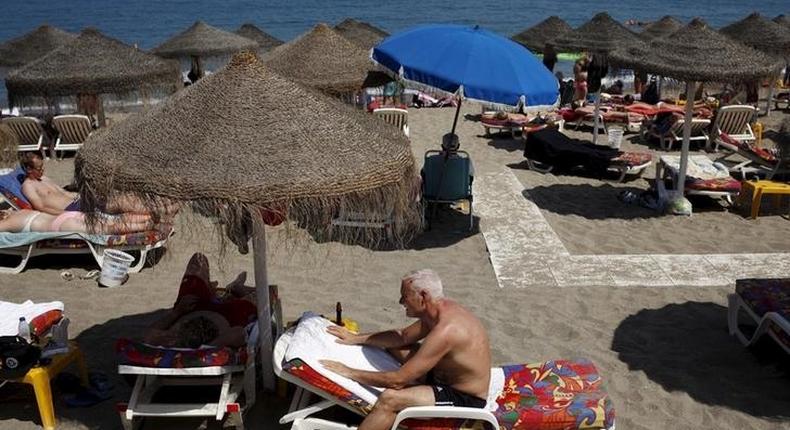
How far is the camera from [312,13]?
55938mm

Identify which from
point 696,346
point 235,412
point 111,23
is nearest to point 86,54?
point 235,412

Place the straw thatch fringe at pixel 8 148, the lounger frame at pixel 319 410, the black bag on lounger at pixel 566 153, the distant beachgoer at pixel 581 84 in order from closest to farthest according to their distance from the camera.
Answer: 1. the lounger frame at pixel 319 410
2. the black bag on lounger at pixel 566 153
3. the straw thatch fringe at pixel 8 148
4. the distant beachgoer at pixel 581 84

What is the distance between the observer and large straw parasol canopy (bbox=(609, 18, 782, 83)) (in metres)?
7.65

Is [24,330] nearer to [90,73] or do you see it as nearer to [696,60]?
[90,73]

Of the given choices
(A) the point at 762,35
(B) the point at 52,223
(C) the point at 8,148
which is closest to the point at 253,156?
(B) the point at 52,223

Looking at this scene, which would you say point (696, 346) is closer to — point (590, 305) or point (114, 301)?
point (590, 305)

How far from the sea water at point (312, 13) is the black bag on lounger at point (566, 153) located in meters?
38.0

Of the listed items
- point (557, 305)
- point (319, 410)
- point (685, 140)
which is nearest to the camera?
point (319, 410)

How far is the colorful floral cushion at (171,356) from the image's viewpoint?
12.7 ft

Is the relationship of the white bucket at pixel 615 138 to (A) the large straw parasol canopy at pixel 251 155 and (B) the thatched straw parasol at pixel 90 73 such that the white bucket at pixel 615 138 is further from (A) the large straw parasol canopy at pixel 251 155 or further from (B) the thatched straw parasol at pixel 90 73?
(A) the large straw parasol canopy at pixel 251 155

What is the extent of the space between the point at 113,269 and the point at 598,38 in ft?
33.0

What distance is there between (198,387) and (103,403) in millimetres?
635

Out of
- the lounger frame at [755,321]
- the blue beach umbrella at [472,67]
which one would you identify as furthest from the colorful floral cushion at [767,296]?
the blue beach umbrella at [472,67]

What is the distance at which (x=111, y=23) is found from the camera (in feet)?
169
